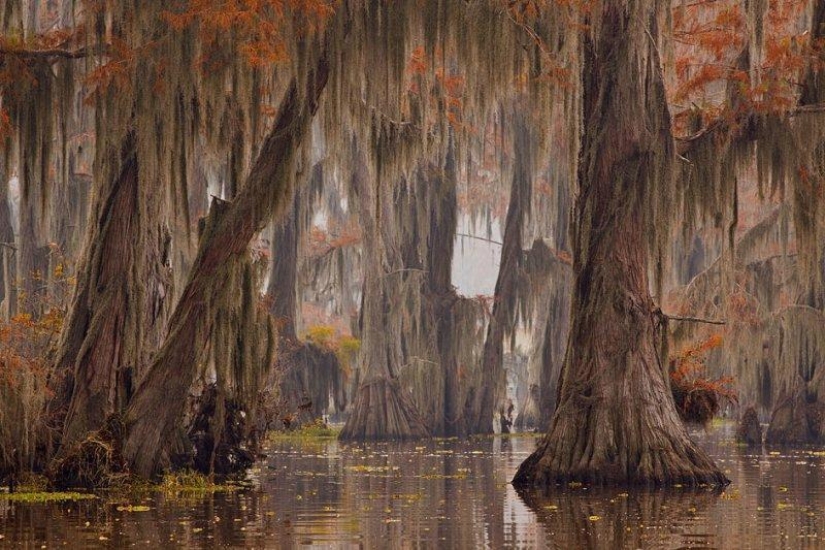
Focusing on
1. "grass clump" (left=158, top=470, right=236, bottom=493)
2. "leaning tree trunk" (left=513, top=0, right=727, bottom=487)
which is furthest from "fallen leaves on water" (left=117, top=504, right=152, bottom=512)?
"leaning tree trunk" (left=513, top=0, right=727, bottom=487)

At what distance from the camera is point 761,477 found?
67.7ft

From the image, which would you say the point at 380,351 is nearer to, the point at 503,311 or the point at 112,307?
the point at 503,311

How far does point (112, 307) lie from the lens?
1845 cm

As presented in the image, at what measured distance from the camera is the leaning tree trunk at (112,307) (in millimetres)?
18219

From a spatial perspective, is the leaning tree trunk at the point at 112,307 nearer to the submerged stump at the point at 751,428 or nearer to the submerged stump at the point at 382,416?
the submerged stump at the point at 751,428

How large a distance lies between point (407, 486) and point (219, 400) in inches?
93.9

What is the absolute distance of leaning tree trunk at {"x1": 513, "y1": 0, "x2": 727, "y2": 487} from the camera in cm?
1839

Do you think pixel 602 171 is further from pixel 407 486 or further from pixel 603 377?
pixel 407 486

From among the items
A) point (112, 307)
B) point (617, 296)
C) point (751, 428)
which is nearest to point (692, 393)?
point (617, 296)

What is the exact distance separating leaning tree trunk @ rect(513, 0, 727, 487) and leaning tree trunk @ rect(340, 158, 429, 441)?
56.7ft

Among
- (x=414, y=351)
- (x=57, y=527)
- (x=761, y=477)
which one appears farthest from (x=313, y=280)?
(x=57, y=527)

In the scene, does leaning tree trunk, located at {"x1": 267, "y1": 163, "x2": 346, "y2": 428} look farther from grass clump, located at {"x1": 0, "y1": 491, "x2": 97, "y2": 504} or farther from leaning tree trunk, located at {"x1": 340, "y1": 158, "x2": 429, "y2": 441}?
grass clump, located at {"x1": 0, "y1": 491, "x2": 97, "y2": 504}

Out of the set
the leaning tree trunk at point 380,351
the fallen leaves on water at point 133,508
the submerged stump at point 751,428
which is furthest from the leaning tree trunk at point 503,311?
the fallen leaves on water at point 133,508

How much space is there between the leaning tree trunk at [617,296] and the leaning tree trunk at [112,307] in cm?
457
